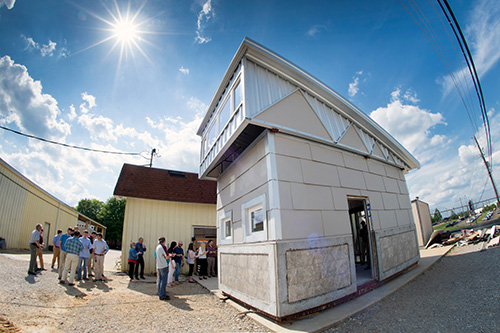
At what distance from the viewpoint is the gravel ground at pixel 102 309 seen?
4565 millimetres

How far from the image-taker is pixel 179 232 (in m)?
12.8

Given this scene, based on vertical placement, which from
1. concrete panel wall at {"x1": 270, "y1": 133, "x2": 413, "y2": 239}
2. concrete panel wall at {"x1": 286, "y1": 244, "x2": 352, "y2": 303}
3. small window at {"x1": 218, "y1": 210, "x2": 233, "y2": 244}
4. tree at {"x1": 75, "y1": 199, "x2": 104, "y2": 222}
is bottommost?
concrete panel wall at {"x1": 286, "y1": 244, "x2": 352, "y2": 303}

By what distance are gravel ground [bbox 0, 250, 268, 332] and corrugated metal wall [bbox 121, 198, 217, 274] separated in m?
3.88

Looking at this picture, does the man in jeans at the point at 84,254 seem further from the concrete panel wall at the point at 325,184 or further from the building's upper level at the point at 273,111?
the concrete panel wall at the point at 325,184

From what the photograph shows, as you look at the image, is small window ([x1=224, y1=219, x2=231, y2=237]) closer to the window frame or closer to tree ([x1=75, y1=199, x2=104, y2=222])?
the window frame

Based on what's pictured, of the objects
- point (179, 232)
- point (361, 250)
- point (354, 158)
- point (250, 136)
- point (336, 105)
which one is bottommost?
point (361, 250)

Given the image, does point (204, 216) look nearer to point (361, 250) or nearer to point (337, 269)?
point (361, 250)

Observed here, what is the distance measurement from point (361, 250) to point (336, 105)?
259 inches

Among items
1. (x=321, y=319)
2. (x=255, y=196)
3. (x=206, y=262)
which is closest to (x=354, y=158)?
(x=255, y=196)

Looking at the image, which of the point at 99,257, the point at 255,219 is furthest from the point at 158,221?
the point at 255,219

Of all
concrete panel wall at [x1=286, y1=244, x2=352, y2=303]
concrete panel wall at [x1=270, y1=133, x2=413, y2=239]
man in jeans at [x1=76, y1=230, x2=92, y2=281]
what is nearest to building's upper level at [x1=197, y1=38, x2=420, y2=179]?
concrete panel wall at [x1=270, y1=133, x2=413, y2=239]

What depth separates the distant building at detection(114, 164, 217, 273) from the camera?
1178cm

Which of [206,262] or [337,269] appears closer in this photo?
[337,269]

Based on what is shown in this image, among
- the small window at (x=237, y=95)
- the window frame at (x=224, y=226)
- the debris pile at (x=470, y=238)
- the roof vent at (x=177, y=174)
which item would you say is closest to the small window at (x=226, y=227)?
the window frame at (x=224, y=226)
